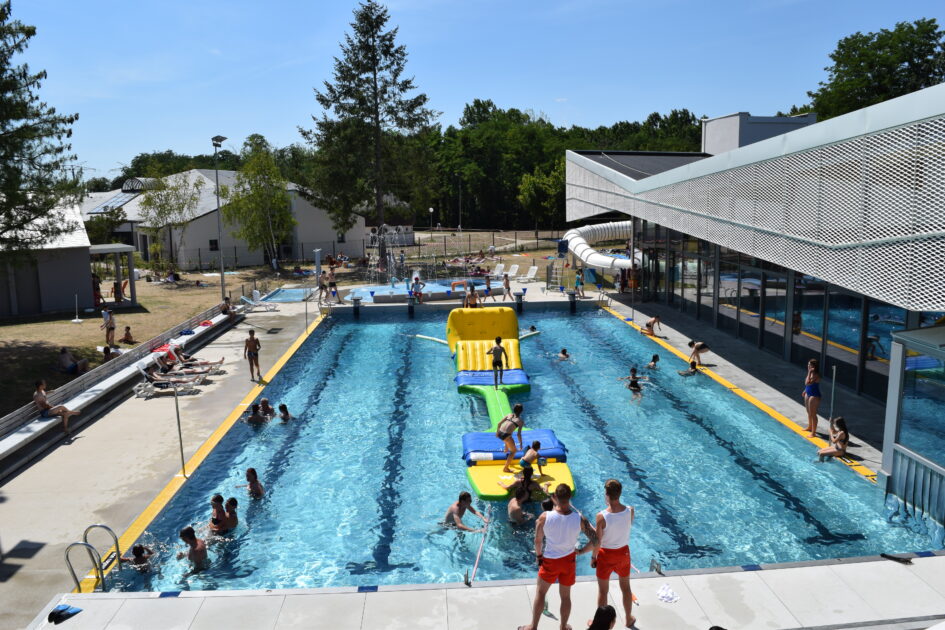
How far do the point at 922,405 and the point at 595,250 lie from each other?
3014 centimetres

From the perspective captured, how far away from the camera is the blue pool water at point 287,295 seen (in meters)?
32.1

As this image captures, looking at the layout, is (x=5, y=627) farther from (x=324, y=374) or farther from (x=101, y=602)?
(x=324, y=374)

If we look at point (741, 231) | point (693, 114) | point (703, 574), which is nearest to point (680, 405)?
point (741, 231)

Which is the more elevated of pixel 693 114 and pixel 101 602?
pixel 693 114

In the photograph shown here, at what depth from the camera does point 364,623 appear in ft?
23.6

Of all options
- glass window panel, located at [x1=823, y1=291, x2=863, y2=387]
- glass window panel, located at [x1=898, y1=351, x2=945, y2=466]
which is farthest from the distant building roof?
glass window panel, located at [x1=898, y1=351, x2=945, y2=466]

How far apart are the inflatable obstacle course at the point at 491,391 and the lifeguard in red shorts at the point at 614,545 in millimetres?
4031

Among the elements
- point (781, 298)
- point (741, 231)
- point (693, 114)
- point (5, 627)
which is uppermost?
point (693, 114)

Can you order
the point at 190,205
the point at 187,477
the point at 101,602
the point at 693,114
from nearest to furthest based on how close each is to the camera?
the point at 101,602
the point at 187,477
the point at 190,205
the point at 693,114

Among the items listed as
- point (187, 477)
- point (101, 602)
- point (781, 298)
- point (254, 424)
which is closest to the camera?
point (101, 602)

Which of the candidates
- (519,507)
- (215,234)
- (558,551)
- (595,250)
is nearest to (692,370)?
(519,507)

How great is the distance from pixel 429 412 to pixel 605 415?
3.93 m

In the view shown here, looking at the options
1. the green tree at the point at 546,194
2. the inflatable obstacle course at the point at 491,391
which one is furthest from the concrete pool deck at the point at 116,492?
the green tree at the point at 546,194

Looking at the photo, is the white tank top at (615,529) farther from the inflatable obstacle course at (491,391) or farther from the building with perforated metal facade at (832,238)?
the building with perforated metal facade at (832,238)
